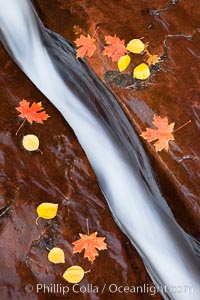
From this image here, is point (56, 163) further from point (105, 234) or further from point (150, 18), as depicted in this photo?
point (150, 18)

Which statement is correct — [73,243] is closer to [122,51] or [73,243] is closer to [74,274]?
[74,274]

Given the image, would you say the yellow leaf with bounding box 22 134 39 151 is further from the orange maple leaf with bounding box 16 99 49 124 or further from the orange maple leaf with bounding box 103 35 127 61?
the orange maple leaf with bounding box 103 35 127 61

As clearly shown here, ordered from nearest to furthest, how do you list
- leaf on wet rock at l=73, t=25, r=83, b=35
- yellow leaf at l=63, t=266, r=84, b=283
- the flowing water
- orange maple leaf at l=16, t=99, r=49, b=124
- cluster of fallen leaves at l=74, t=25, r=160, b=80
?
yellow leaf at l=63, t=266, r=84, b=283
the flowing water
orange maple leaf at l=16, t=99, r=49, b=124
cluster of fallen leaves at l=74, t=25, r=160, b=80
leaf on wet rock at l=73, t=25, r=83, b=35

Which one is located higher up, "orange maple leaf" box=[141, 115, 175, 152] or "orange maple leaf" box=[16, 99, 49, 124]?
"orange maple leaf" box=[16, 99, 49, 124]

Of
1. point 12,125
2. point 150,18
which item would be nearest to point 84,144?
point 12,125

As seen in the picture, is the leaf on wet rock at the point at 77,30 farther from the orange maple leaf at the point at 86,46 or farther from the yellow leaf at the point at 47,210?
the yellow leaf at the point at 47,210

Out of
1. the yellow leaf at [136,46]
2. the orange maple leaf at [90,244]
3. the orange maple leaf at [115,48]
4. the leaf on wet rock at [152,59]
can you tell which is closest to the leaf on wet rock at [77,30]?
the orange maple leaf at [115,48]

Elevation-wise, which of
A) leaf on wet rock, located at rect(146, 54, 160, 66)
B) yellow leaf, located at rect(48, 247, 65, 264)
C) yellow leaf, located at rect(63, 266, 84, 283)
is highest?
leaf on wet rock, located at rect(146, 54, 160, 66)

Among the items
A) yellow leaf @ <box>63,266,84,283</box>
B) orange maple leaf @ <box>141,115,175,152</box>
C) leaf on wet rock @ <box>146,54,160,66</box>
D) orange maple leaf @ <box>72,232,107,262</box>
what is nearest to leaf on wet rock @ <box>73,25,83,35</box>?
leaf on wet rock @ <box>146,54,160,66</box>

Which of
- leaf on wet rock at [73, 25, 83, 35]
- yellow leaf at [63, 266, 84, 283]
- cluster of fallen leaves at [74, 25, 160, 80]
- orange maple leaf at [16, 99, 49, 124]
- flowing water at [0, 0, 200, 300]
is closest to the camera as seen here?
yellow leaf at [63, 266, 84, 283]
